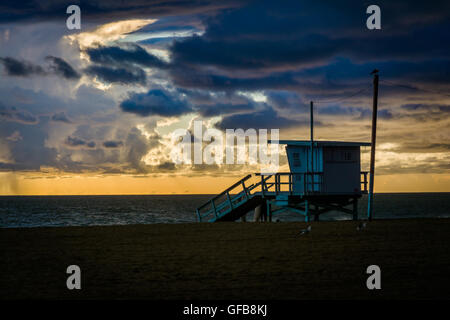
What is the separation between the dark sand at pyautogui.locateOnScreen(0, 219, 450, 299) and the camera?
1133 centimetres

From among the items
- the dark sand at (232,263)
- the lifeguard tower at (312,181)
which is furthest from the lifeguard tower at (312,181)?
the dark sand at (232,263)

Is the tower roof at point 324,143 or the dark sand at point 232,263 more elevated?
the tower roof at point 324,143

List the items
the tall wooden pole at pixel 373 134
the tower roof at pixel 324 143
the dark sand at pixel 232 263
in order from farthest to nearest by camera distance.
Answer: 1. the tower roof at pixel 324 143
2. the tall wooden pole at pixel 373 134
3. the dark sand at pixel 232 263

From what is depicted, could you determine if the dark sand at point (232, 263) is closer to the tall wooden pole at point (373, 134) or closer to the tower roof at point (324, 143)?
the tall wooden pole at point (373, 134)

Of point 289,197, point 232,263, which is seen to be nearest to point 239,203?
point 289,197

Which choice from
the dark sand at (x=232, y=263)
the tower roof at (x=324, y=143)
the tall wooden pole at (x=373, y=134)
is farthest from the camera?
the tower roof at (x=324, y=143)

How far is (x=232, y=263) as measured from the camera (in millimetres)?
14578

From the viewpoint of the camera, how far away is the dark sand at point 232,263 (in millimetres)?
11328

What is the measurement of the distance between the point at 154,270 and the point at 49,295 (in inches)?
125

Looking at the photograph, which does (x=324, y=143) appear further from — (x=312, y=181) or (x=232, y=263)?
(x=232, y=263)

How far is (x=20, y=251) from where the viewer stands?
17766 millimetres

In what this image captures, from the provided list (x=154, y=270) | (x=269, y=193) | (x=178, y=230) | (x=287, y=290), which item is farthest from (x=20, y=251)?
(x=269, y=193)
